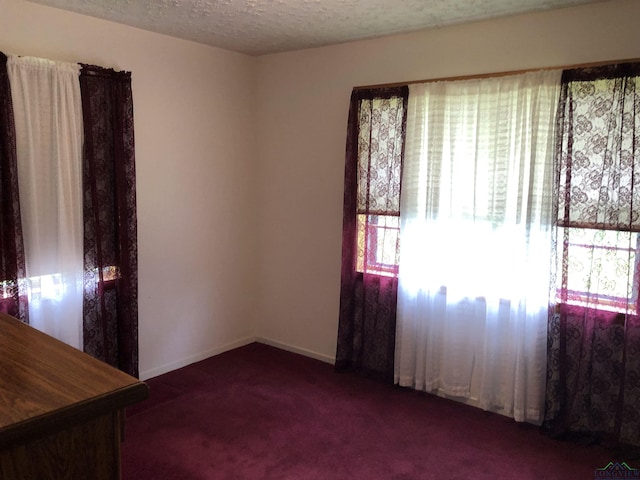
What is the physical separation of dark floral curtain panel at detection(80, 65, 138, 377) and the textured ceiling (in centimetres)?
40

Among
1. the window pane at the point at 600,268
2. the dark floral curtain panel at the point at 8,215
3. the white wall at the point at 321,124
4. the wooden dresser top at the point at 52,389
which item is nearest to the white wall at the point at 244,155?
the white wall at the point at 321,124

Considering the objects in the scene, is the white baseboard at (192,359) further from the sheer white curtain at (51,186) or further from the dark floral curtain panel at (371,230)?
the dark floral curtain panel at (371,230)

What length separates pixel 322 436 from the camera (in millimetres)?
2930

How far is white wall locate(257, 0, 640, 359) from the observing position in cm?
293

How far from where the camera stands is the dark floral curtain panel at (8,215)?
2707mm

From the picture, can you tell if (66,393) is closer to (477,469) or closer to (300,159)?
(477,469)

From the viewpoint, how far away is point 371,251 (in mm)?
3615

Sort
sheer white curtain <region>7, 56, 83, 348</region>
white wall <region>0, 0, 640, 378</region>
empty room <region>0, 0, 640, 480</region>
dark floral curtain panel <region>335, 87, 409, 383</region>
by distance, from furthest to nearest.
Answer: dark floral curtain panel <region>335, 87, 409, 383</region> → white wall <region>0, 0, 640, 378</region> → sheer white curtain <region>7, 56, 83, 348</region> → empty room <region>0, 0, 640, 480</region>

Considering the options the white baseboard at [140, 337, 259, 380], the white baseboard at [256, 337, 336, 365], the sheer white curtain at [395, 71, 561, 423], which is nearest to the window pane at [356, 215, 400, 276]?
the sheer white curtain at [395, 71, 561, 423]

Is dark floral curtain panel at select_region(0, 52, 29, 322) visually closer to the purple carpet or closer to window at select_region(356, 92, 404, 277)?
the purple carpet

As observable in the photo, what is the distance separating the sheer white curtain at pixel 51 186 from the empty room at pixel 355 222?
0.01 m

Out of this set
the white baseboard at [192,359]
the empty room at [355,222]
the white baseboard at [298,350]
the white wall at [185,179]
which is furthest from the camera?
the white baseboard at [298,350]

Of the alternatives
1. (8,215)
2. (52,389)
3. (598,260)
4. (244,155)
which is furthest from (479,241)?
(8,215)

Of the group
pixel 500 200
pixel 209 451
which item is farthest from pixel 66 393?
pixel 500 200
